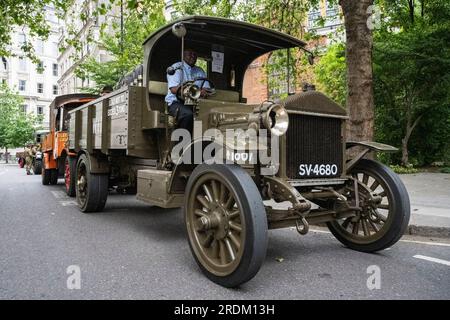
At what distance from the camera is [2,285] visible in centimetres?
344

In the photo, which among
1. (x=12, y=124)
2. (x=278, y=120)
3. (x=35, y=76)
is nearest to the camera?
(x=278, y=120)

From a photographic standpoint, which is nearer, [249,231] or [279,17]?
[249,231]

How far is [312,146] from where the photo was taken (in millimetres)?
4156

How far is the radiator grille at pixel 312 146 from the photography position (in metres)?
3.99

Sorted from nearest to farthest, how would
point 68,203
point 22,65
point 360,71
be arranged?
point 360,71, point 68,203, point 22,65

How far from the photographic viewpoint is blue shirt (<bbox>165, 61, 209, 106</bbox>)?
4747 millimetres

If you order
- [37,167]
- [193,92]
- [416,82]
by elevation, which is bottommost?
[37,167]

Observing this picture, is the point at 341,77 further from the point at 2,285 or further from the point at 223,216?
the point at 2,285

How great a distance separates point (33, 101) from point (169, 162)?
67517mm

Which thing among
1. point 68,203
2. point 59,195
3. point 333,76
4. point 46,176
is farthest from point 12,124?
point 68,203

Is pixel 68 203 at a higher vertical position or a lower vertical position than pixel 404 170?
lower

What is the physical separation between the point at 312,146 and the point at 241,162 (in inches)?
36.0

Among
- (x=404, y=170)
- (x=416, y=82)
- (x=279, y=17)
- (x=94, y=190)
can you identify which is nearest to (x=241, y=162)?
(x=94, y=190)

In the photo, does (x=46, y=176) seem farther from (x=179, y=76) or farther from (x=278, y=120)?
(x=278, y=120)
